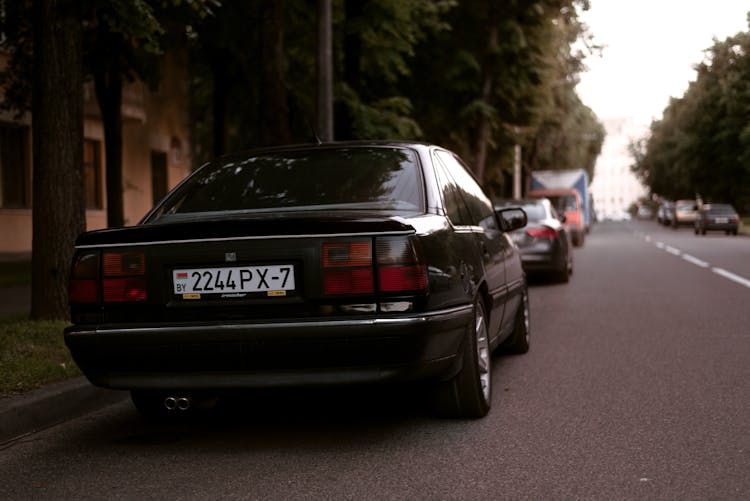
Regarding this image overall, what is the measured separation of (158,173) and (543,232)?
16.9 metres

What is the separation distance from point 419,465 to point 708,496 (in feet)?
4.11

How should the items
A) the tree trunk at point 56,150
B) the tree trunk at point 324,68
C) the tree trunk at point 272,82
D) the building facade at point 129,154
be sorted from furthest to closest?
the building facade at point 129,154, the tree trunk at point 324,68, the tree trunk at point 272,82, the tree trunk at point 56,150

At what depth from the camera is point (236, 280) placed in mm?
4617

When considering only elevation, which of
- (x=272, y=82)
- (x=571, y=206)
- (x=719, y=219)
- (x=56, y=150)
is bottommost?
(x=719, y=219)

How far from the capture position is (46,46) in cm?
829

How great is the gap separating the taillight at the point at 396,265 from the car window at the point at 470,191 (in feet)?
5.11

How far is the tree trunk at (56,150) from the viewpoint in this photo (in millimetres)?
8281

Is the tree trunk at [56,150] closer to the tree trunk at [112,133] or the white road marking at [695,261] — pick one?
the tree trunk at [112,133]

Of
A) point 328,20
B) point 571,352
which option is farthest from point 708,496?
point 328,20

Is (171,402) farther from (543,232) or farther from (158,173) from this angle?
(158,173)

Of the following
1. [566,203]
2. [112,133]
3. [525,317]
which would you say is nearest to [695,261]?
[112,133]

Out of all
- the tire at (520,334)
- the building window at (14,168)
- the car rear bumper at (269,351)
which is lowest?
the tire at (520,334)

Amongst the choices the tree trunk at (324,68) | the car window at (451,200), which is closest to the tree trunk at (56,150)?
the car window at (451,200)

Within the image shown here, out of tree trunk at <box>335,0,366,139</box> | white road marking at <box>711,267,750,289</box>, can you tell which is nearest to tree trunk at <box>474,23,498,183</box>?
tree trunk at <box>335,0,366,139</box>
